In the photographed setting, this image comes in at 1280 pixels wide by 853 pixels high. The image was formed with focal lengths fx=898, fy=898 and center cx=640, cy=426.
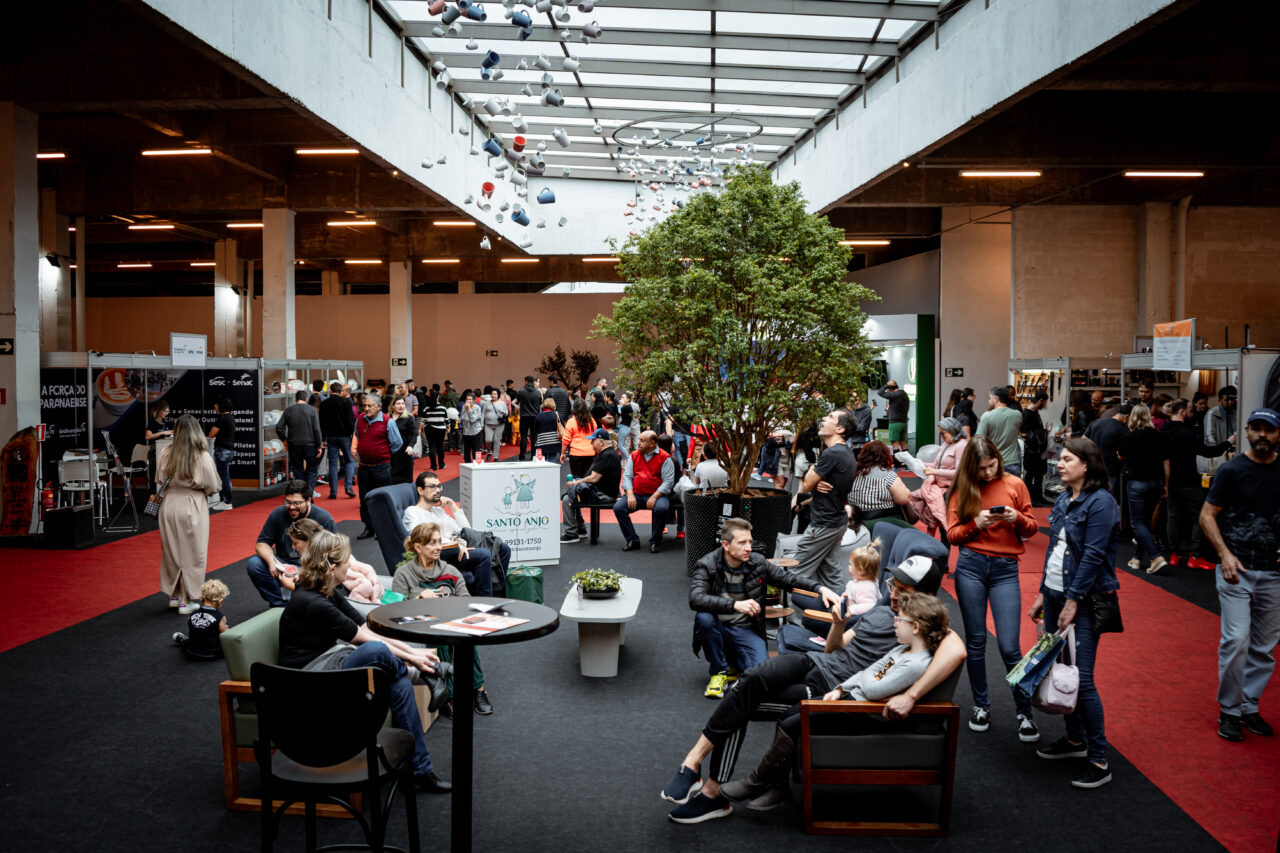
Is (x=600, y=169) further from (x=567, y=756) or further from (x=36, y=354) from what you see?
(x=567, y=756)

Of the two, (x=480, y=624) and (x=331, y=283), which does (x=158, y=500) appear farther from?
(x=331, y=283)

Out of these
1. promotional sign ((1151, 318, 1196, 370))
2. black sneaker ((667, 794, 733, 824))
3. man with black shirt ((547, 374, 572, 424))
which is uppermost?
promotional sign ((1151, 318, 1196, 370))

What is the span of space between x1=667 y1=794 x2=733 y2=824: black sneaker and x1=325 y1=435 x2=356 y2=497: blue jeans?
34.0ft

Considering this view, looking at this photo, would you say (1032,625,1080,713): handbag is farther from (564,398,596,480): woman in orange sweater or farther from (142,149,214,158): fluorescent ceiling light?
(142,149,214,158): fluorescent ceiling light

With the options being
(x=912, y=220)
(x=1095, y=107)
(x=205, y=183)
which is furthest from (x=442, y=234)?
(x=1095, y=107)

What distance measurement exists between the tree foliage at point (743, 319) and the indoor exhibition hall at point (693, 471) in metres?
0.05

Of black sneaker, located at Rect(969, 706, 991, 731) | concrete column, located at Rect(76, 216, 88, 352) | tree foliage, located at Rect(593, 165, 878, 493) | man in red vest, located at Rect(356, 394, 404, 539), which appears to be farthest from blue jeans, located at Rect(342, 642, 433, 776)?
concrete column, located at Rect(76, 216, 88, 352)


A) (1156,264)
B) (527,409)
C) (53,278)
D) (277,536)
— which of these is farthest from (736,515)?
(53,278)

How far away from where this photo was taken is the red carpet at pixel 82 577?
22.8 feet

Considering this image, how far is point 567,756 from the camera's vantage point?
4445 millimetres

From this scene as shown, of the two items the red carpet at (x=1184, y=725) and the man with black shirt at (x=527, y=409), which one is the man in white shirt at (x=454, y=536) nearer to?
the red carpet at (x=1184, y=725)

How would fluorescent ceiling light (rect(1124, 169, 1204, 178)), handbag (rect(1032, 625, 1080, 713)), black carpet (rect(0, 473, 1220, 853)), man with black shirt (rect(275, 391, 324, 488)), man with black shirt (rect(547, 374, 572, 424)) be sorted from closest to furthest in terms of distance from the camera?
black carpet (rect(0, 473, 1220, 853))
handbag (rect(1032, 625, 1080, 713))
man with black shirt (rect(275, 391, 324, 488))
fluorescent ceiling light (rect(1124, 169, 1204, 178))
man with black shirt (rect(547, 374, 572, 424))

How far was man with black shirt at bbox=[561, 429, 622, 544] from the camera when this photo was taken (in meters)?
9.74

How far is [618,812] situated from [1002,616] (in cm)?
225
